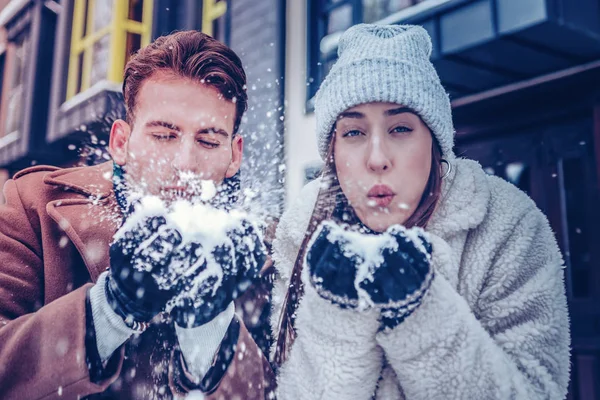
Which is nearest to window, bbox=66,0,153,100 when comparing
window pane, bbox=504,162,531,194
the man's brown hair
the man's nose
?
the man's brown hair

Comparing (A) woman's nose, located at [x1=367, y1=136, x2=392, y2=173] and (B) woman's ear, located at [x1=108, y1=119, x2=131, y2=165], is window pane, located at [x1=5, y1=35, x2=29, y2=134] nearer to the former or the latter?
(B) woman's ear, located at [x1=108, y1=119, x2=131, y2=165]

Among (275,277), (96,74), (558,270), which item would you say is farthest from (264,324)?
(96,74)

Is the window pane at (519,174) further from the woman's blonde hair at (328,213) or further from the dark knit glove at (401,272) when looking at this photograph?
the dark knit glove at (401,272)

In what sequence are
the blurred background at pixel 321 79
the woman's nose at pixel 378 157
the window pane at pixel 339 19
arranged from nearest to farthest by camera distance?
the woman's nose at pixel 378 157 < the blurred background at pixel 321 79 < the window pane at pixel 339 19

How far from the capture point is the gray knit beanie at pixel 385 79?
28.5 inches

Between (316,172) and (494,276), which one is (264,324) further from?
(494,276)

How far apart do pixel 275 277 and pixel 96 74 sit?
1.88 feet

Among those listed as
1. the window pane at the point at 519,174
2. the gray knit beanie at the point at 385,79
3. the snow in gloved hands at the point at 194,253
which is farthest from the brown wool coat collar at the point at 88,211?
the window pane at the point at 519,174

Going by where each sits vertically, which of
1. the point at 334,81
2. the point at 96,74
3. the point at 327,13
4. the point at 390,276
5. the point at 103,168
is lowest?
the point at 390,276

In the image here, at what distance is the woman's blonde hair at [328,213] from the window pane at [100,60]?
52 centimetres

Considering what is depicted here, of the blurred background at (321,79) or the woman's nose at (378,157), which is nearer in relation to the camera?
the woman's nose at (378,157)

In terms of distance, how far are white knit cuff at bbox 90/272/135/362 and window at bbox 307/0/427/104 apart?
0.56 m

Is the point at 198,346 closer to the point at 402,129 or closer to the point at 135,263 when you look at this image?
the point at 135,263

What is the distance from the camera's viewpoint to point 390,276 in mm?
582
